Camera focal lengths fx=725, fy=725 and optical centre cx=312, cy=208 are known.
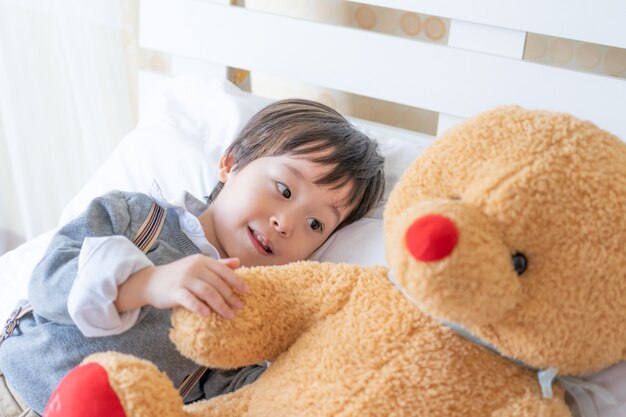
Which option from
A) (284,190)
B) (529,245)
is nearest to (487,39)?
(284,190)

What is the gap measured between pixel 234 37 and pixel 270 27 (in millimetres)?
99

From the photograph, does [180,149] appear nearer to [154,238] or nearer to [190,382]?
[154,238]

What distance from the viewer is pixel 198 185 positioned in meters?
1.44

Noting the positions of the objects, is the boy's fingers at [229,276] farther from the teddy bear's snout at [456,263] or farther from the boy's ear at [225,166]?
the boy's ear at [225,166]

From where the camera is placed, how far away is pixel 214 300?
77 cm

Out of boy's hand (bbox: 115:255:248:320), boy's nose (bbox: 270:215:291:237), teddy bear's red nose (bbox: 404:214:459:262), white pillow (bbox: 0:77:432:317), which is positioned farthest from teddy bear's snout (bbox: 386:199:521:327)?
white pillow (bbox: 0:77:432:317)

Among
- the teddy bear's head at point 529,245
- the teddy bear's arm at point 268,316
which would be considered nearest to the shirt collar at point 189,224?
the teddy bear's arm at point 268,316

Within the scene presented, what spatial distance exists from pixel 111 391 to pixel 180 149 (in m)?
0.83

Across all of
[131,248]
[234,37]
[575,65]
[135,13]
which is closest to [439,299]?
[131,248]

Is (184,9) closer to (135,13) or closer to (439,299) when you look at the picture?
(135,13)

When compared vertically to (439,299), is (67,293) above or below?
below

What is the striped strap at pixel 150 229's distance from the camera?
1077mm

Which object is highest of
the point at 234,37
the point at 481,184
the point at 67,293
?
the point at 481,184

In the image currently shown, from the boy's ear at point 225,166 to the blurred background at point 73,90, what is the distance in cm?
46
